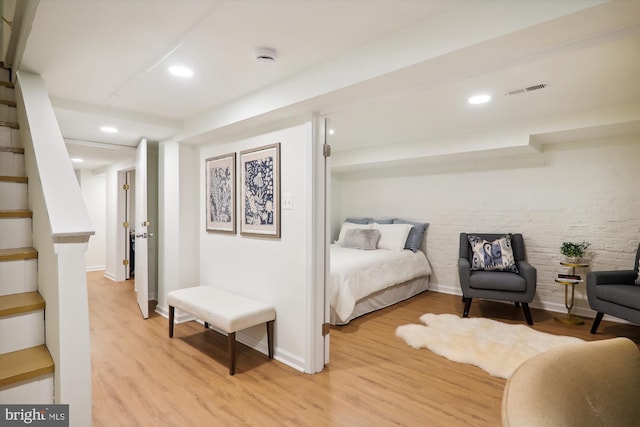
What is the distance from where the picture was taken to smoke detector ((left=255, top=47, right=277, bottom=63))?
197 cm

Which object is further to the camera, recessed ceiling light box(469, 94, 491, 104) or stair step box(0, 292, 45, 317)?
recessed ceiling light box(469, 94, 491, 104)

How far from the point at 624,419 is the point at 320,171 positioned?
6.87ft

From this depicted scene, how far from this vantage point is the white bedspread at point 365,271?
11.2ft

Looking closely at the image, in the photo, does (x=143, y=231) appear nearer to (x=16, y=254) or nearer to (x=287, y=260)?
(x=287, y=260)

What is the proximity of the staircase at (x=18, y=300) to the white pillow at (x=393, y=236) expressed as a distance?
402 centimetres

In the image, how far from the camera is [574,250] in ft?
12.0

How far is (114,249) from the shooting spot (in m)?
5.87

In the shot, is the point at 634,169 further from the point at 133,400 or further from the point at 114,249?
the point at 114,249

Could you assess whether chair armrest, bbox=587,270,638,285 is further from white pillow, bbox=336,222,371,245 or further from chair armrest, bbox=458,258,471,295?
white pillow, bbox=336,222,371,245

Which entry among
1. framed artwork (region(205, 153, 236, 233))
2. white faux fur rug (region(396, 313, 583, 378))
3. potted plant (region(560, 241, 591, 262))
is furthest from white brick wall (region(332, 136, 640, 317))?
framed artwork (region(205, 153, 236, 233))

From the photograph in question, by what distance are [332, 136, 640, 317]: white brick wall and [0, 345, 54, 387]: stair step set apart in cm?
464

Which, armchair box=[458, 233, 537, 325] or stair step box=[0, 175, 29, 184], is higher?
stair step box=[0, 175, 29, 184]

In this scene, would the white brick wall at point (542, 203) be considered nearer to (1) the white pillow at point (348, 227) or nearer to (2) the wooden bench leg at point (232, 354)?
(1) the white pillow at point (348, 227)

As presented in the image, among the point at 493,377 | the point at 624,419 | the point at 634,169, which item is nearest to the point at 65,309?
the point at 624,419
